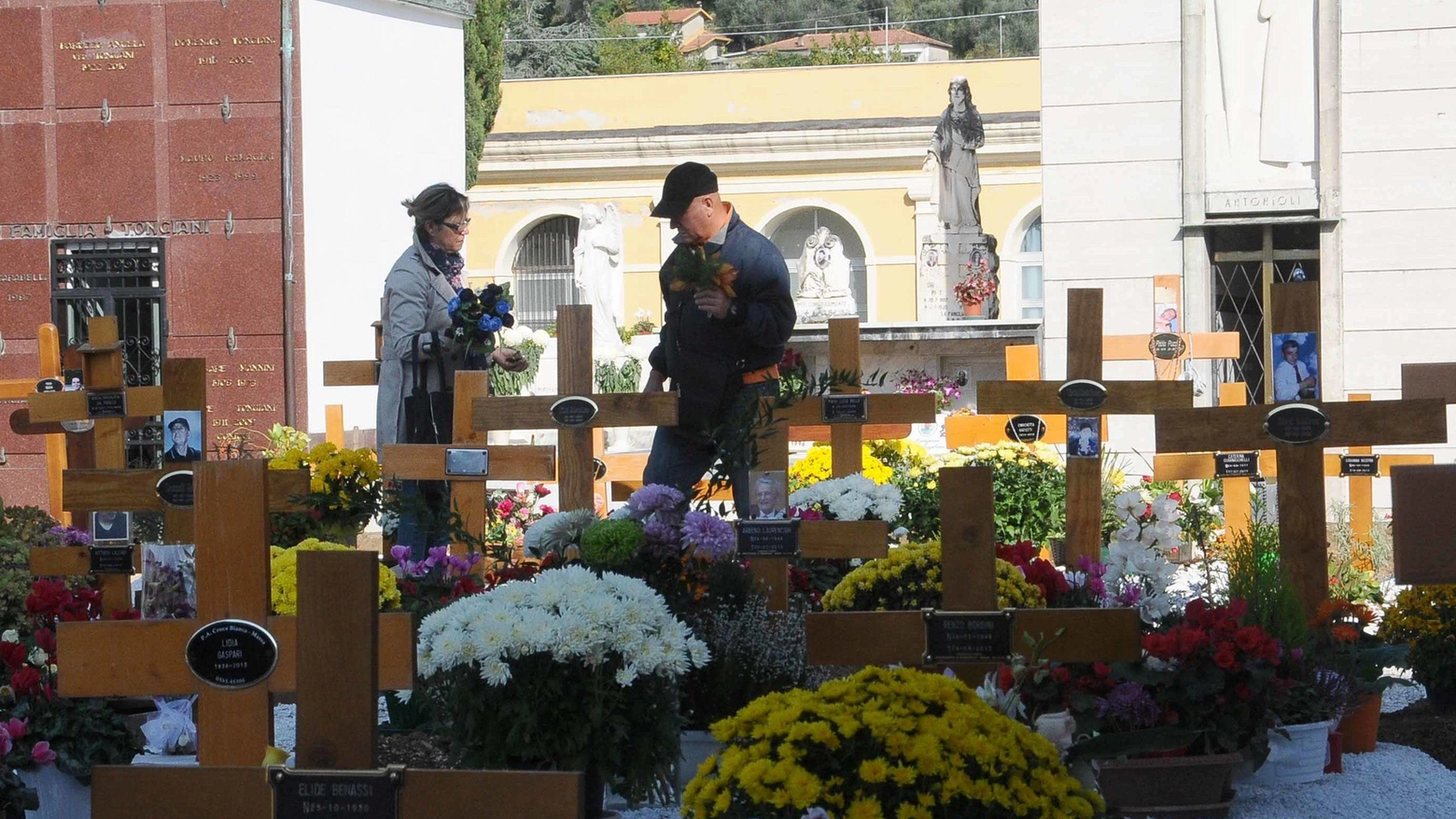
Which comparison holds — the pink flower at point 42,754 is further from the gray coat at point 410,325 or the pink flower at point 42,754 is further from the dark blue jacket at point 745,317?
the gray coat at point 410,325

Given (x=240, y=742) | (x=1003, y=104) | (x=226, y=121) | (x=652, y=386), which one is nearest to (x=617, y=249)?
(x=226, y=121)

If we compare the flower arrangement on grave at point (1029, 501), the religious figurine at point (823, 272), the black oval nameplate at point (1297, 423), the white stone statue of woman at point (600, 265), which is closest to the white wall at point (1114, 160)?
the flower arrangement on grave at point (1029, 501)

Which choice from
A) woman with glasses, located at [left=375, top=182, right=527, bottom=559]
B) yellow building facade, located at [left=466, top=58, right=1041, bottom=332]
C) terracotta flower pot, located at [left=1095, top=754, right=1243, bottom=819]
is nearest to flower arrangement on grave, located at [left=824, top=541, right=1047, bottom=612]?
terracotta flower pot, located at [left=1095, top=754, right=1243, bottom=819]

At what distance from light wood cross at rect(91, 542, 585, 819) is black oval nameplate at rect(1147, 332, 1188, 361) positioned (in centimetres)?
992

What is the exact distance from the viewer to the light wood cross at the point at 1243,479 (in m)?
9.96

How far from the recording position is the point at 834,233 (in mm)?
31328

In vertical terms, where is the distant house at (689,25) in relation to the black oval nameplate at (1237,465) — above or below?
above

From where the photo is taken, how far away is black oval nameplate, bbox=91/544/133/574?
6023 millimetres

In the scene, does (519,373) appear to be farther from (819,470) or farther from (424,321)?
(424,321)

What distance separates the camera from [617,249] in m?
22.5

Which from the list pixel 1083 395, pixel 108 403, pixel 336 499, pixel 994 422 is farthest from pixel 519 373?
pixel 1083 395

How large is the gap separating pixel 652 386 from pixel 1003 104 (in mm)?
25913

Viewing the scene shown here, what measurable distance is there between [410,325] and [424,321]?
0.06 metres

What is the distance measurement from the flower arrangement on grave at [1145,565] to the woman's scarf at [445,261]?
10.9 feet
